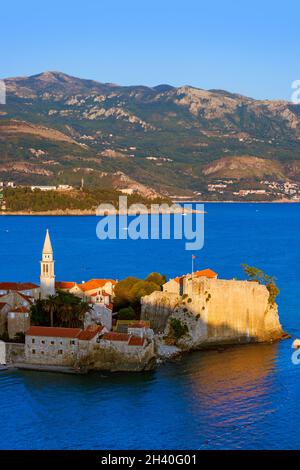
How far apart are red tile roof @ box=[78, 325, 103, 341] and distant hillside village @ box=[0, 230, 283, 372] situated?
0.14 feet

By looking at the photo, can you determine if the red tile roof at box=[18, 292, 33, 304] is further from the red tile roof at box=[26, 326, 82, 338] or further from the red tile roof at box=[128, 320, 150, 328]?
the red tile roof at box=[128, 320, 150, 328]

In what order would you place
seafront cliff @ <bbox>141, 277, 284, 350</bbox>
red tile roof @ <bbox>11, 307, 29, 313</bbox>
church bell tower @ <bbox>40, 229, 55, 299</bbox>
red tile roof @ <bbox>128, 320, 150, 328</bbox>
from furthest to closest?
church bell tower @ <bbox>40, 229, 55, 299</bbox>
seafront cliff @ <bbox>141, 277, 284, 350</bbox>
red tile roof @ <bbox>11, 307, 29, 313</bbox>
red tile roof @ <bbox>128, 320, 150, 328</bbox>

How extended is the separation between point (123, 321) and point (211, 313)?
13.6 feet

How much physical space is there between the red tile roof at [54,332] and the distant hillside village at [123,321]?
Answer: 0.04 m

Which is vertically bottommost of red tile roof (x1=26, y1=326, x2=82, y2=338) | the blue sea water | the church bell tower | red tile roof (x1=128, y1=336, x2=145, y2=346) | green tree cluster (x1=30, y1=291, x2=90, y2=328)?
the blue sea water

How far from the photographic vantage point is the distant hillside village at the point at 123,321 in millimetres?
32750

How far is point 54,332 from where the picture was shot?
1298 inches

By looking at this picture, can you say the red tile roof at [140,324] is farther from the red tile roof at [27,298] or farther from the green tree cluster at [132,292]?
the red tile roof at [27,298]

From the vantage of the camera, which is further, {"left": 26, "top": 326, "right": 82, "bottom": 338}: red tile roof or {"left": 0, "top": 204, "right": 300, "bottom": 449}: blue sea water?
{"left": 26, "top": 326, "right": 82, "bottom": 338}: red tile roof

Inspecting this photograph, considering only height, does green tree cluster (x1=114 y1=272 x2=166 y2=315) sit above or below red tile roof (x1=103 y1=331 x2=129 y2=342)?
above

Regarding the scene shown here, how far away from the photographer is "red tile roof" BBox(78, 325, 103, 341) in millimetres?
32625

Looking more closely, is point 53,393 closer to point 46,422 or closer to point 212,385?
point 46,422

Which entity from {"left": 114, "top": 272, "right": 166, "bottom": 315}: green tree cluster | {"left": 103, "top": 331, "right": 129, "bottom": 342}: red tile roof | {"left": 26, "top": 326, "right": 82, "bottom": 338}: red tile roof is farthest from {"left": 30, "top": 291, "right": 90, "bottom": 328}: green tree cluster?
{"left": 114, "top": 272, "right": 166, "bottom": 315}: green tree cluster
